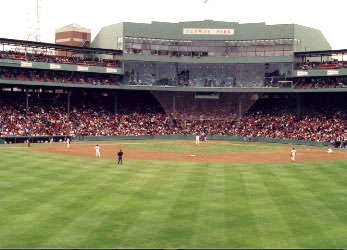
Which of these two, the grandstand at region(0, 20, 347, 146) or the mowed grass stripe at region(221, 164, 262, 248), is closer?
the mowed grass stripe at region(221, 164, 262, 248)

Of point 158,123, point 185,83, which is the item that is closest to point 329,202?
point 158,123

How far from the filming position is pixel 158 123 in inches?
3031

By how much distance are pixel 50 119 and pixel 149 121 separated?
18261 mm

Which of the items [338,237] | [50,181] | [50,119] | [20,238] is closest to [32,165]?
[50,181]

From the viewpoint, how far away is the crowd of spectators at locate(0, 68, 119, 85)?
66438 mm

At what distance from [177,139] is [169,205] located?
51568 mm

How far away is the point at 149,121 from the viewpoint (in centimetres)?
7681

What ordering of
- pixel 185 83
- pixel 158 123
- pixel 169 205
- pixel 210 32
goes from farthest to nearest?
pixel 210 32 → pixel 185 83 → pixel 158 123 → pixel 169 205

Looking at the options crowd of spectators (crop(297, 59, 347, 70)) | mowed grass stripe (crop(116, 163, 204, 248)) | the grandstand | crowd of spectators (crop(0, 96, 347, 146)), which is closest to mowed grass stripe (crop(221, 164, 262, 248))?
mowed grass stripe (crop(116, 163, 204, 248))

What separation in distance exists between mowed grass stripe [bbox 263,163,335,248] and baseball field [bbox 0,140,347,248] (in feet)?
0.15

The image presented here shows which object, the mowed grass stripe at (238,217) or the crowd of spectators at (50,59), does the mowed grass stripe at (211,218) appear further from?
the crowd of spectators at (50,59)

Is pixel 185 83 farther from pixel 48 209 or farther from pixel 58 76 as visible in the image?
pixel 48 209

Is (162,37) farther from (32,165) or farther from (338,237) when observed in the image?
(338,237)

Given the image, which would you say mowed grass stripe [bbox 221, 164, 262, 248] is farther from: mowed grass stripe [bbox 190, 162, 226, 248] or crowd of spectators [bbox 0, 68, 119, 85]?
crowd of spectators [bbox 0, 68, 119, 85]
